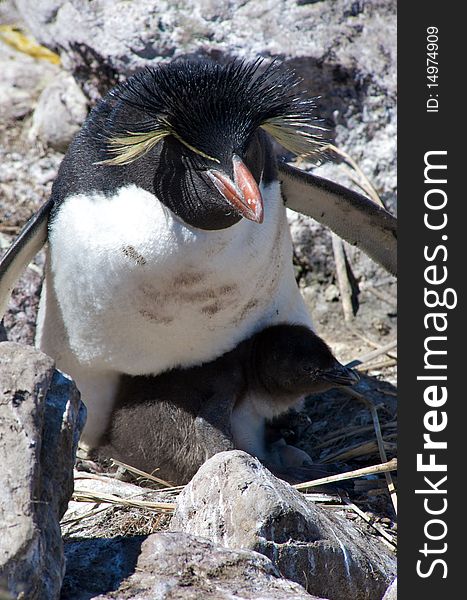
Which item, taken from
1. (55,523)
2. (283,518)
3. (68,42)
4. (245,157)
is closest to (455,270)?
(245,157)

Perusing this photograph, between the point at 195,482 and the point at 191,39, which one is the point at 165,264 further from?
the point at 191,39

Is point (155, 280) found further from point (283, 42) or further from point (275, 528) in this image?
point (283, 42)

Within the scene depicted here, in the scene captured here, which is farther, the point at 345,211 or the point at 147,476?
the point at 345,211

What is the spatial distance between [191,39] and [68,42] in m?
0.58

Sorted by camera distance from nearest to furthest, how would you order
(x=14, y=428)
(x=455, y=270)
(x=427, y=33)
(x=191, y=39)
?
(x=14, y=428) < (x=455, y=270) < (x=427, y=33) < (x=191, y=39)

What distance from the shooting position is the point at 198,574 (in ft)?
6.93

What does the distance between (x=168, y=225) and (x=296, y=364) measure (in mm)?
694

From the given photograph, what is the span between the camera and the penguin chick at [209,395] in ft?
11.1

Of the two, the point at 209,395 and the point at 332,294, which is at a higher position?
the point at 332,294

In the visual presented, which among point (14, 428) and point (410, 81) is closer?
point (14, 428)

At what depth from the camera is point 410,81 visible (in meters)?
3.48

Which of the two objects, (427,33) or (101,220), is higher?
(427,33)

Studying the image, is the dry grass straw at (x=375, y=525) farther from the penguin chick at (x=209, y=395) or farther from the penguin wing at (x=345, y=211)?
the penguin wing at (x=345, y=211)

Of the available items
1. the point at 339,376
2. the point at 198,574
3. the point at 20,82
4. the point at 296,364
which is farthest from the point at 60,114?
the point at 198,574
